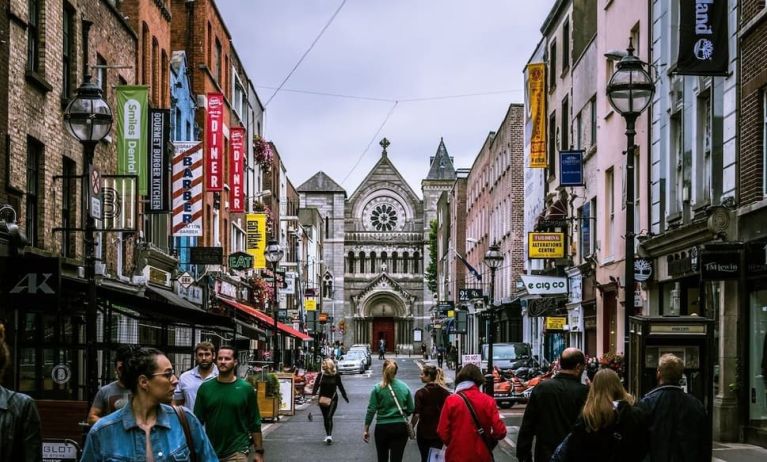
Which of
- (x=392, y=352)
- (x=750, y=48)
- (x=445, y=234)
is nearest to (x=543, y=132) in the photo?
(x=750, y=48)

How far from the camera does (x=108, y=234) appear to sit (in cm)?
2716

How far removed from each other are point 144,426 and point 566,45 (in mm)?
36569

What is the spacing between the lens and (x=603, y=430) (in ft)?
27.7

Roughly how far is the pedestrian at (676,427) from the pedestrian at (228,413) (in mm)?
3493

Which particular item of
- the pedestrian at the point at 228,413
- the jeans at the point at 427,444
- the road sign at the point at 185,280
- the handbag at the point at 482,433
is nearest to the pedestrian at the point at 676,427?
the handbag at the point at 482,433

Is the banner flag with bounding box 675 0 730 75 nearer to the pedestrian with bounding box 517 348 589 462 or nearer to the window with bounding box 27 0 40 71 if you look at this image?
the window with bounding box 27 0 40 71

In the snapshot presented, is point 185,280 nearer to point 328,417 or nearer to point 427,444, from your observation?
point 328,417

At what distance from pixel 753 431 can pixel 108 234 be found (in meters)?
A: 13.9

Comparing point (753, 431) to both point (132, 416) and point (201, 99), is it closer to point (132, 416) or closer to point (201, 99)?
point (132, 416)

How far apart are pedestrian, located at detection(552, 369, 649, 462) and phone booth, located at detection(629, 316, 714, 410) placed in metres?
5.82

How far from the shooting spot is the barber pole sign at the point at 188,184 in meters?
33.2

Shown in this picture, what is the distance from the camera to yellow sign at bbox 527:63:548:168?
4312cm

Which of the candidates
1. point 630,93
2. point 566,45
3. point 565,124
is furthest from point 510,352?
point 630,93

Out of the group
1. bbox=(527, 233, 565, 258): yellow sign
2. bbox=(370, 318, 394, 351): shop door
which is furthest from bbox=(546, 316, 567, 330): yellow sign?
bbox=(370, 318, 394, 351): shop door
